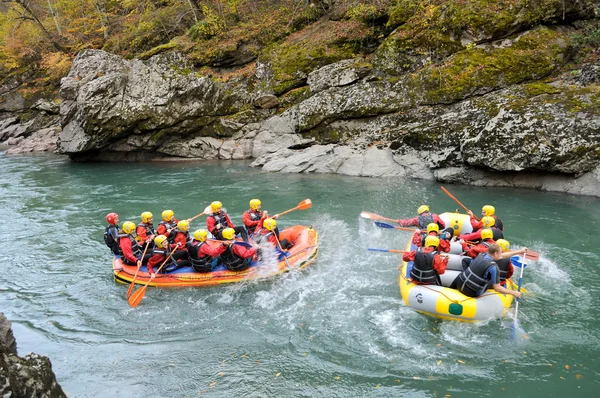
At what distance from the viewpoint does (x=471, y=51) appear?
16.7 m

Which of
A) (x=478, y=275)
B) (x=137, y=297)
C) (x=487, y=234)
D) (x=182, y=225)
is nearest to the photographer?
(x=478, y=275)

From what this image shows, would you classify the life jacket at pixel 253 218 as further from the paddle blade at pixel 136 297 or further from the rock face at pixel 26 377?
the rock face at pixel 26 377

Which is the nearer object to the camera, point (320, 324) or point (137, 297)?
point (320, 324)

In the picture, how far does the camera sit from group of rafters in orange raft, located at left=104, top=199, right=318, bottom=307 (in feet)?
27.6

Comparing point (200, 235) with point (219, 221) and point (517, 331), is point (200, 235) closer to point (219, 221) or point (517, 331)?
point (219, 221)

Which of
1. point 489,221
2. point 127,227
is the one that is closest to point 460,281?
point 489,221

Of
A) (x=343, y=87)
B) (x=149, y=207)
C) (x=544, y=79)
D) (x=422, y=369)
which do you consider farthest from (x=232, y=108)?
(x=422, y=369)

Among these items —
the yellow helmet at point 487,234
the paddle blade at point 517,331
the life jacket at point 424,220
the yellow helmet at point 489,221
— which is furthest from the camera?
the life jacket at point 424,220

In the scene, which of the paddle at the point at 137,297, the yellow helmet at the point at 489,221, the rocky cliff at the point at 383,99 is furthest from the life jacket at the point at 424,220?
the paddle at the point at 137,297

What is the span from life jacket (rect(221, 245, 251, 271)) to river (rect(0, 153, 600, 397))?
Answer: 0.44 meters

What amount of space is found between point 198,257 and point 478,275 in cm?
513

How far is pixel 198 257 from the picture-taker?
331 inches

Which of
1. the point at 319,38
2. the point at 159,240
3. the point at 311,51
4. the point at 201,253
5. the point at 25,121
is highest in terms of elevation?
the point at 319,38

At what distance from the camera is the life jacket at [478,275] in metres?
6.62
